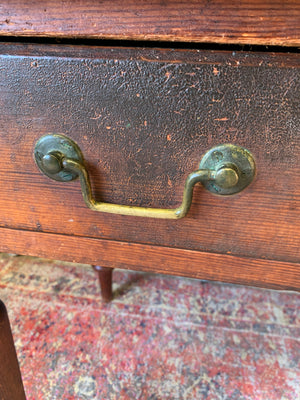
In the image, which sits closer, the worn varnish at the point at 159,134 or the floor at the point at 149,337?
the worn varnish at the point at 159,134

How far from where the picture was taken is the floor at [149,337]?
0.80 m

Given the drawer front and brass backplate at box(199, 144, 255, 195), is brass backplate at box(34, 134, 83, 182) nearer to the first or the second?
the drawer front

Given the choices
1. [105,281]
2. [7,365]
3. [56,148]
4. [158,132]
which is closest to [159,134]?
[158,132]

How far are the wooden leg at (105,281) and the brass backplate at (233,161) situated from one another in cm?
67

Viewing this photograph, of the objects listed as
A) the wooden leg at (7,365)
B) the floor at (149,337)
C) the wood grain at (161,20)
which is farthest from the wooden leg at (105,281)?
the wood grain at (161,20)

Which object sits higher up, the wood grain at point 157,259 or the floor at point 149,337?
the wood grain at point 157,259

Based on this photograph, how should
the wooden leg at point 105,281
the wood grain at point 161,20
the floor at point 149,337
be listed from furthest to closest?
the wooden leg at point 105,281 < the floor at point 149,337 < the wood grain at point 161,20

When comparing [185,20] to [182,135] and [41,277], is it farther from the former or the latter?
[41,277]

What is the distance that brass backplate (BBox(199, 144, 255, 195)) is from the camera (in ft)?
1.05

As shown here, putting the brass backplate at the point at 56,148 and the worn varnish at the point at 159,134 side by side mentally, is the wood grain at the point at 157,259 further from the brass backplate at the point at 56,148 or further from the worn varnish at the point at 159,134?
the brass backplate at the point at 56,148

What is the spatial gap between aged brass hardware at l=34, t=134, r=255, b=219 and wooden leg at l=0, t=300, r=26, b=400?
19 cm

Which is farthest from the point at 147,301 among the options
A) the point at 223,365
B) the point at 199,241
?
the point at 199,241

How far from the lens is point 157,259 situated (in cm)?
41

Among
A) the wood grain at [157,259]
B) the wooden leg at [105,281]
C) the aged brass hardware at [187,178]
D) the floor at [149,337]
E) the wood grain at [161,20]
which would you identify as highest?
the wood grain at [161,20]
